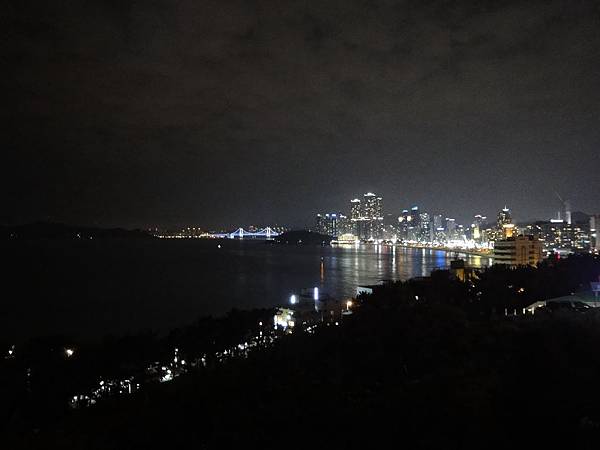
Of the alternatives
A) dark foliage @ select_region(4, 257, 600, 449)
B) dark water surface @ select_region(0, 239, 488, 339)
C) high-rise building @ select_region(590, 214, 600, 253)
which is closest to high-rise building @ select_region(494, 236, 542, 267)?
dark water surface @ select_region(0, 239, 488, 339)

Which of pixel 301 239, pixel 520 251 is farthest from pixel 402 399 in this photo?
pixel 301 239

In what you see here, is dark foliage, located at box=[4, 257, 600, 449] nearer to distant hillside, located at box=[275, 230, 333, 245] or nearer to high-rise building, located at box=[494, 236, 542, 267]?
high-rise building, located at box=[494, 236, 542, 267]

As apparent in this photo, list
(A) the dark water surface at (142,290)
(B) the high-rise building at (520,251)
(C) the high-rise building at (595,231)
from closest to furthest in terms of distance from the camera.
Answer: (A) the dark water surface at (142,290) → (B) the high-rise building at (520,251) → (C) the high-rise building at (595,231)

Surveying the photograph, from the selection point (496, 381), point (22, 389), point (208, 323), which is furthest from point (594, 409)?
point (208, 323)

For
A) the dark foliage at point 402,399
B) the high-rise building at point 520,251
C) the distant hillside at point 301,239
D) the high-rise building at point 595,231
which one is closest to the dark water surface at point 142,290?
the high-rise building at point 520,251

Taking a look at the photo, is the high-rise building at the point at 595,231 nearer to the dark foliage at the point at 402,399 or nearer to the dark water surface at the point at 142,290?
the dark water surface at the point at 142,290

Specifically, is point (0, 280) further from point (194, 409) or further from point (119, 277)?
point (194, 409)

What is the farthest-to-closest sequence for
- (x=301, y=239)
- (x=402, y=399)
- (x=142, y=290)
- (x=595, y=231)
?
1. (x=301, y=239)
2. (x=595, y=231)
3. (x=142, y=290)
4. (x=402, y=399)

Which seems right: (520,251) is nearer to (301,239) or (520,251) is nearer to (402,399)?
(402,399)
